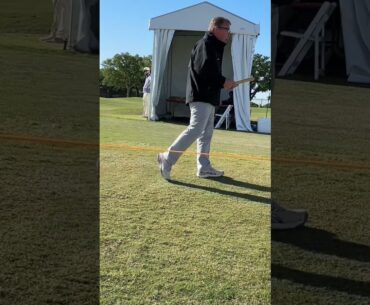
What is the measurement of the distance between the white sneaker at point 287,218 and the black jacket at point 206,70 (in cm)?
68

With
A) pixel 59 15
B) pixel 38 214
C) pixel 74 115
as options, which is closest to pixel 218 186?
pixel 38 214

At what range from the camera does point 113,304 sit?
4.66 feet

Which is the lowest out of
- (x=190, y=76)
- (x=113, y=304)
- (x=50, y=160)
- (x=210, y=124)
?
(x=113, y=304)

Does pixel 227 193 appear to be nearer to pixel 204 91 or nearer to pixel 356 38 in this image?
pixel 204 91

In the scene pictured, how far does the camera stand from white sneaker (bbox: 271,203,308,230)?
1.73 m

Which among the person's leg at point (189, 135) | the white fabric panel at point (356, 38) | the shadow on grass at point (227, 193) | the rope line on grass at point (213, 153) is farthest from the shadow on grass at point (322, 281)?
the white fabric panel at point (356, 38)

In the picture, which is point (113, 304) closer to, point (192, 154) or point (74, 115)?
point (192, 154)

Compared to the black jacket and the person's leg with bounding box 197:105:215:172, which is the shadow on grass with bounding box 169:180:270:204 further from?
the black jacket

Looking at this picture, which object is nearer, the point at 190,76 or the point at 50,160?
the point at 190,76

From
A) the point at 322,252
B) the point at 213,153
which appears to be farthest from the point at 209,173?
the point at 322,252

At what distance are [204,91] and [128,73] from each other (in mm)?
1011

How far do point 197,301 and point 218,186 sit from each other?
52.0 inches

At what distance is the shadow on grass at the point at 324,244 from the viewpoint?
1846 millimetres

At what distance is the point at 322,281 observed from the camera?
5.35ft
